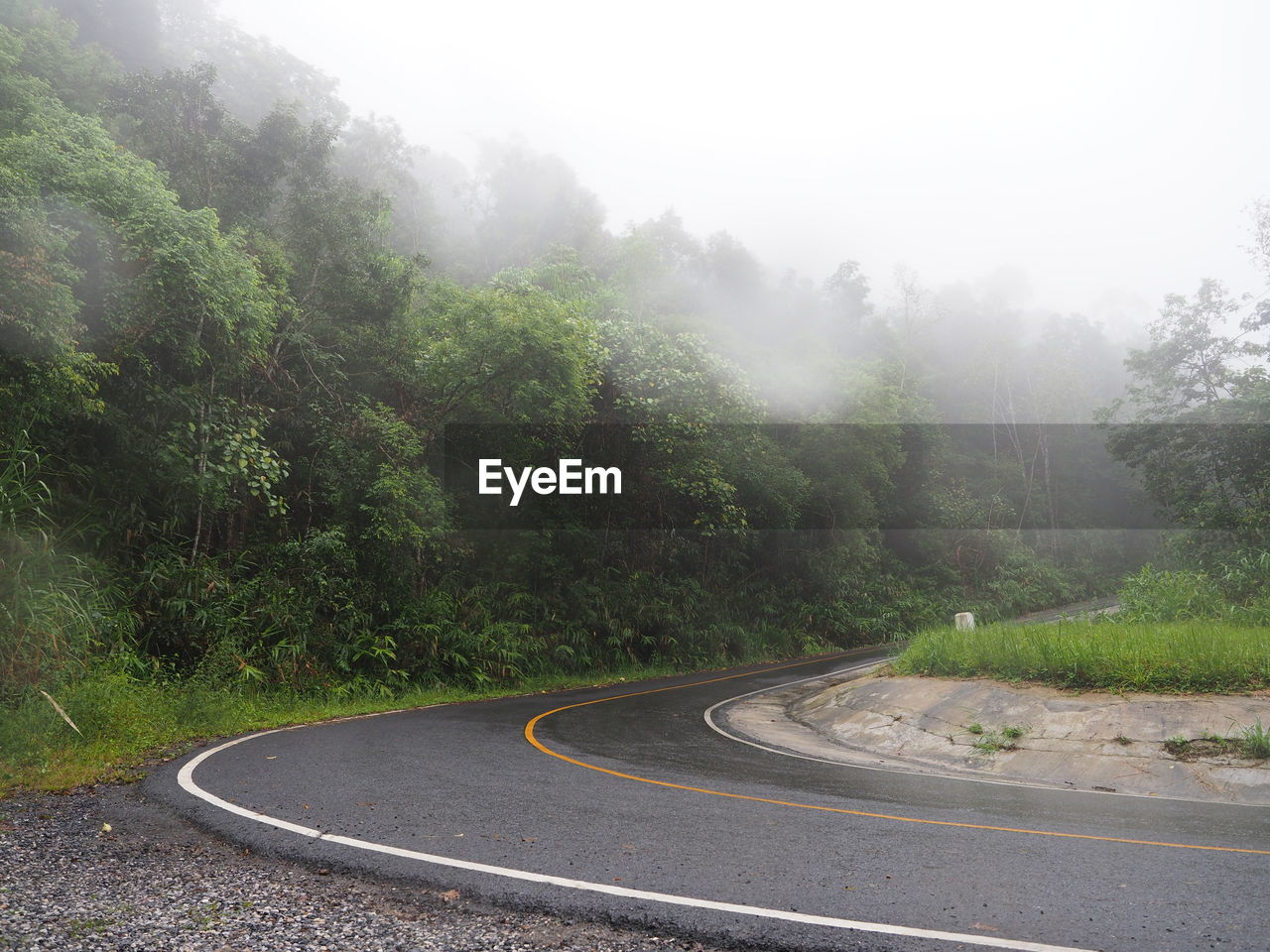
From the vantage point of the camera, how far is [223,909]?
452 centimetres

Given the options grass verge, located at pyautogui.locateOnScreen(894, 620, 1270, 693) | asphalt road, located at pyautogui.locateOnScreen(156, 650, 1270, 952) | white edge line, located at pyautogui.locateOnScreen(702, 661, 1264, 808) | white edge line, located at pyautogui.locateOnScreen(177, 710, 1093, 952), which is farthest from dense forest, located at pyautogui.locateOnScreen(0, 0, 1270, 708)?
white edge line, located at pyautogui.locateOnScreen(702, 661, 1264, 808)

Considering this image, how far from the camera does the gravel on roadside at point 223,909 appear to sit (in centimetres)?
408

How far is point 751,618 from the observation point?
28016mm

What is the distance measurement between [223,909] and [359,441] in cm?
1430

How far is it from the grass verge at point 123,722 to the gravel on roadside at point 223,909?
2.96m

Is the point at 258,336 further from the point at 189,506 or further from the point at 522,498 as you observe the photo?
the point at 522,498

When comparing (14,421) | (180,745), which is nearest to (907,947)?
(180,745)

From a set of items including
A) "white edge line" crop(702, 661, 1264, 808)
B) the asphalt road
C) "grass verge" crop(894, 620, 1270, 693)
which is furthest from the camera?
"grass verge" crop(894, 620, 1270, 693)

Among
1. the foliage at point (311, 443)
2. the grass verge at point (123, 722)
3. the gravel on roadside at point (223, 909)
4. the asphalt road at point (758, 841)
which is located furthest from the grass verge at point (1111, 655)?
the grass verge at point (123, 722)

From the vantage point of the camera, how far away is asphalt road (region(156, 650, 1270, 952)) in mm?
4258

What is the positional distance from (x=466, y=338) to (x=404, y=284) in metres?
3.66

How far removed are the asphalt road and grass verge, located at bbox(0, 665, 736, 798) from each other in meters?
0.85

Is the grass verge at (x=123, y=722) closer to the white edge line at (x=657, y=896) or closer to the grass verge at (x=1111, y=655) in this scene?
the white edge line at (x=657, y=896)

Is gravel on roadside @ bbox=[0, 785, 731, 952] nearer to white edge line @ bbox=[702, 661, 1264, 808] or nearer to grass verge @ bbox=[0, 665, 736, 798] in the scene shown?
grass verge @ bbox=[0, 665, 736, 798]
